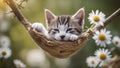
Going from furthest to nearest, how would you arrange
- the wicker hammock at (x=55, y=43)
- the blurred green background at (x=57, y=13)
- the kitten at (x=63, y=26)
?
the blurred green background at (x=57, y=13) < the kitten at (x=63, y=26) < the wicker hammock at (x=55, y=43)

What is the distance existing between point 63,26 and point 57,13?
1408mm

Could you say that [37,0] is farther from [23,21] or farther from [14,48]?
[23,21]

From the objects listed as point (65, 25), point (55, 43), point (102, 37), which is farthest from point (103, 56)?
point (55, 43)

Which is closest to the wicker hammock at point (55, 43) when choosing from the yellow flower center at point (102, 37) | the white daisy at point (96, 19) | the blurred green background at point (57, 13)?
the white daisy at point (96, 19)

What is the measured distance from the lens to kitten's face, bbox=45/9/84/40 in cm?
137

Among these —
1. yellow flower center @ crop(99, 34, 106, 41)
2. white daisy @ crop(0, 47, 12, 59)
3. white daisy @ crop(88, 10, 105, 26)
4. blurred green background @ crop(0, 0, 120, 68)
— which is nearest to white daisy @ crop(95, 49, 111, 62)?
yellow flower center @ crop(99, 34, 106, 41)

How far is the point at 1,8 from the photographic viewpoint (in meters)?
1.27

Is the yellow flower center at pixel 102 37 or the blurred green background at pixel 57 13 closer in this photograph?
the yellow flower center at pixel 102 37

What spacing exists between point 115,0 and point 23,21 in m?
1.47

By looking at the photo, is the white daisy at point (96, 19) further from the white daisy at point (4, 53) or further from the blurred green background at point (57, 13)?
the blurred green background at point (57, 13)

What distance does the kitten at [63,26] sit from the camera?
135cm

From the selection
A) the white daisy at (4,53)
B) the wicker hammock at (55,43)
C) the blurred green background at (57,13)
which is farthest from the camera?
the blurred green background at (57,13)

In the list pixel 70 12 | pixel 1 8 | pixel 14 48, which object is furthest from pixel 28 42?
pixel 1 8

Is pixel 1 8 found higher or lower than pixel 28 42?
lower
